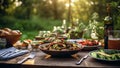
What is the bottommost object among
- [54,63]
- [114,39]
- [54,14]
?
[54,63]

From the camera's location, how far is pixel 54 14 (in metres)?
16.5

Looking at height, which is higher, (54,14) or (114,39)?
(54,14)

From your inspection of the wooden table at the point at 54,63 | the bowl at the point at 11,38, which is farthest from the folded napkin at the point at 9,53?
the bowl at the point at 11,38

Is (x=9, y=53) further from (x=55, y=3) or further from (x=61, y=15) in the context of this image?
(x=61, y=15)

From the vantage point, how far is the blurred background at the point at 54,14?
120 inches

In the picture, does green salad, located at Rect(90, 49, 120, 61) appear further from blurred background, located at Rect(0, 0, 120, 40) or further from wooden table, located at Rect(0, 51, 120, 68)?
blurred background, located at Rect(0, 0, 120, 40)

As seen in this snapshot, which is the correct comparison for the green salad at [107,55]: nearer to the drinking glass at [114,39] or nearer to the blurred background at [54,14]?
the drinking glass at [114,39]

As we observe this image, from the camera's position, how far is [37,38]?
281 centimetres

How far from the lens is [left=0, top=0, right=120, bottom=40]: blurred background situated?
120 inches

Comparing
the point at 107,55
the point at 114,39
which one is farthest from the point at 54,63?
the point at 114,39

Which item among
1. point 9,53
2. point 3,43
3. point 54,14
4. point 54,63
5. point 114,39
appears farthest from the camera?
point 54,14

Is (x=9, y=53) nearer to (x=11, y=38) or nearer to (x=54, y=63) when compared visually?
(x=11, y=38)

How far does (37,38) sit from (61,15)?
1416 cm

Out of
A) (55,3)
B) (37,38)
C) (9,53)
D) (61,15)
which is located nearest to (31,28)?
(55,3)
